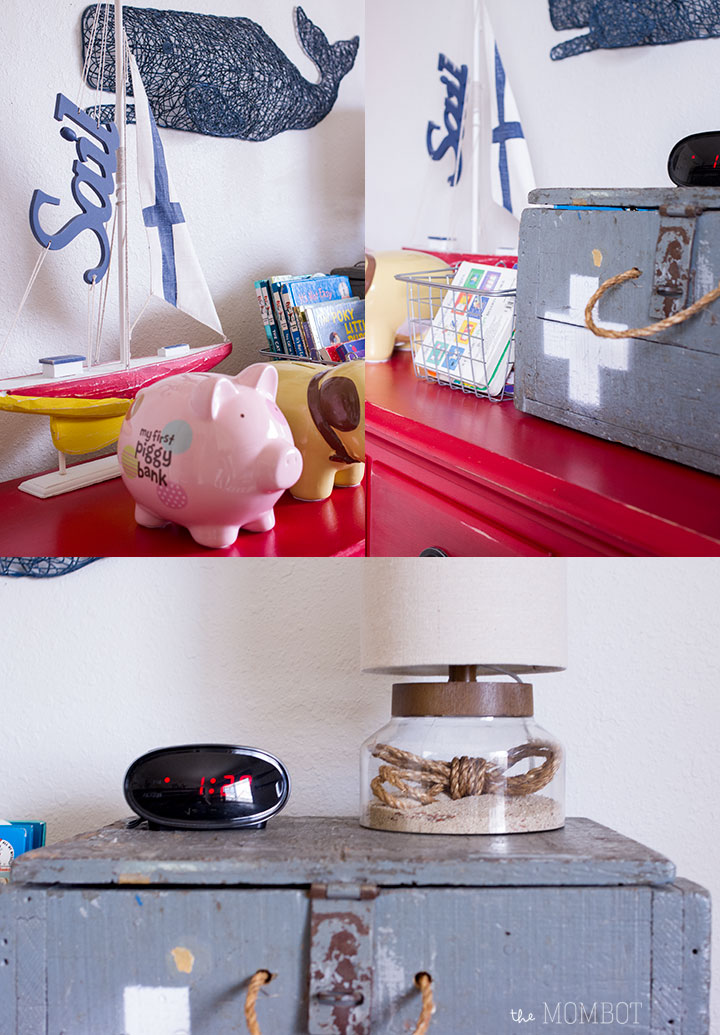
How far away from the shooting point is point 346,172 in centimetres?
67

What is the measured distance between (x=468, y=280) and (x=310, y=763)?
0.57m

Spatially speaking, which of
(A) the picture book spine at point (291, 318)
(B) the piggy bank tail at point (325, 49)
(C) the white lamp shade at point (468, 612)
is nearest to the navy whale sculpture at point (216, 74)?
(B) the piggy bank tail at point (325, 49)

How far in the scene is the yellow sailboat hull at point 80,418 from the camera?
2.28 feet

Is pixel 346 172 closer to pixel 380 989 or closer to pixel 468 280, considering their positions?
pixel 468 280

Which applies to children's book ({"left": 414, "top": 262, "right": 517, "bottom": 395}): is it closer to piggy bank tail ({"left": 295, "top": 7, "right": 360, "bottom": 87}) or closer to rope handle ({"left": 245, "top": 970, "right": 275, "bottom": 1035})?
piggy bank tail ({"left": 295, "top": 7, "right": 360, "bottom": 87})

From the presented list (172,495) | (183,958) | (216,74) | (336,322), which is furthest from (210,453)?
(183,958)

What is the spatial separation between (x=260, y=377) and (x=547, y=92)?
27 centimetres

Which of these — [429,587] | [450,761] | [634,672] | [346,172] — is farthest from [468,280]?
[634,672]

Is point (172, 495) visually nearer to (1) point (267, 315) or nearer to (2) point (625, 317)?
(1) point (267, 315)

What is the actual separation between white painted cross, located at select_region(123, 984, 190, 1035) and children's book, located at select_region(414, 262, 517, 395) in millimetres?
517

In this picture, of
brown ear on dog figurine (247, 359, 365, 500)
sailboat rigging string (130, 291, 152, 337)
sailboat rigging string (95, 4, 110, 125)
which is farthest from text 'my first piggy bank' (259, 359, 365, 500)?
sailboat rigging string (95, 4, 110, 125)

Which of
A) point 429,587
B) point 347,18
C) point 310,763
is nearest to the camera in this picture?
point 347,18

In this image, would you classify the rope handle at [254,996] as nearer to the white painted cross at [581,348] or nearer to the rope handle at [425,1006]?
the rope handle at [425,1006]

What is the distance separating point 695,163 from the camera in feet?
2.21
